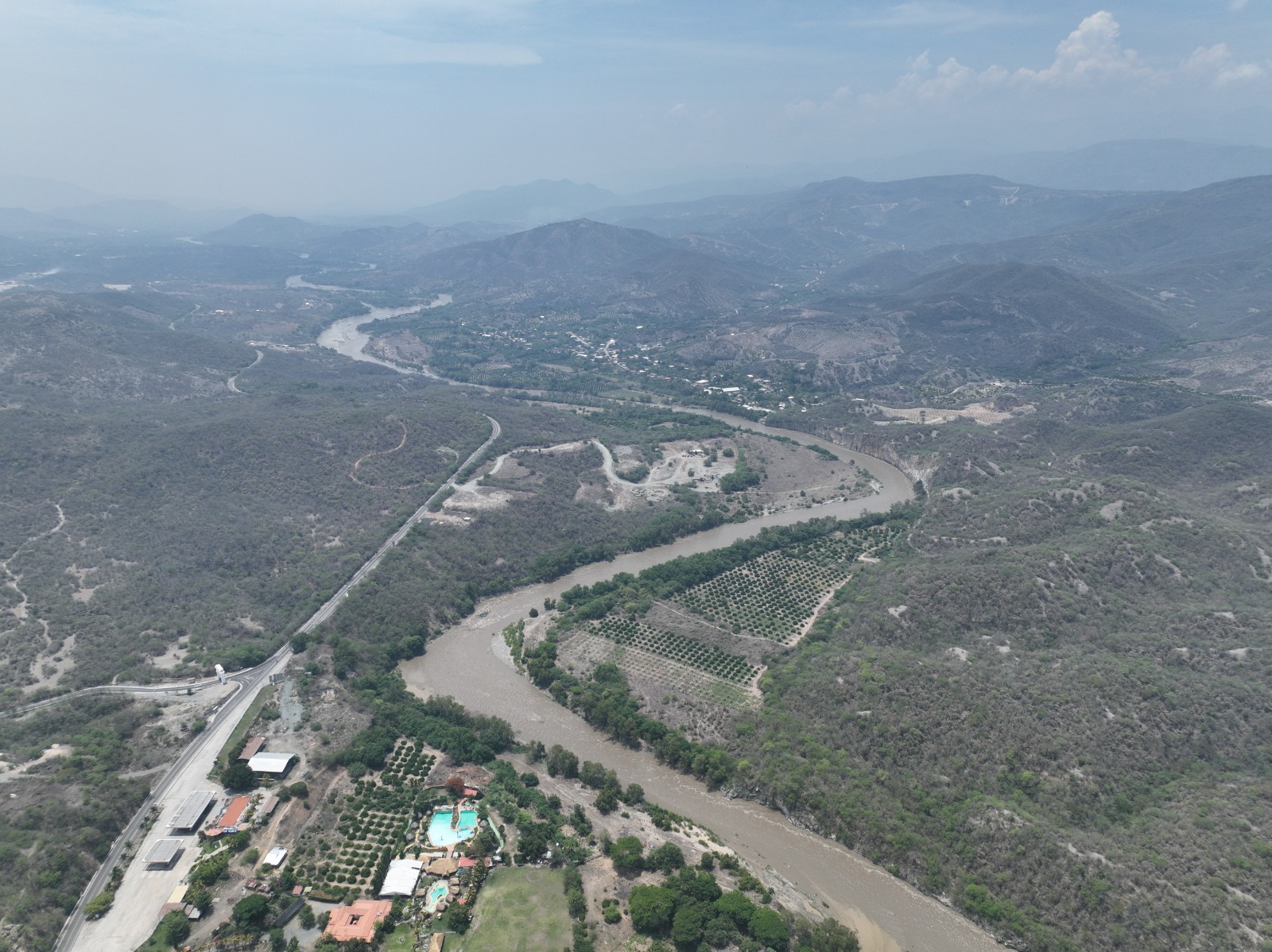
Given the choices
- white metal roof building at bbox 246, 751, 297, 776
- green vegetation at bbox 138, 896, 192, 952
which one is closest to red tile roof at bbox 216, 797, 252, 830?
white metal roof building at bbox 246, 751, 297, 776

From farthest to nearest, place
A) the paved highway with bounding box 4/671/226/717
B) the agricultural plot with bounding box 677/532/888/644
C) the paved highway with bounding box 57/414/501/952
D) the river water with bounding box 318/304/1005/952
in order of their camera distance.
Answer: the agricultural plot with bounding box 677/532/888/644, the paved highway with bounding box 4/671/226/717, the river water with bounding box 318/304/1005/952, the paved highway with bounding box 57/414/501/952

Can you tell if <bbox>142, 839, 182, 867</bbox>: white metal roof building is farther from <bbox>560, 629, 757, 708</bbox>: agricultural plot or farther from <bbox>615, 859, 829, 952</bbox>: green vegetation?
<bbox>560, 629, 757, 708</bbox>: agricultural plot

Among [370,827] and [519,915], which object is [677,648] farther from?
[370,827]

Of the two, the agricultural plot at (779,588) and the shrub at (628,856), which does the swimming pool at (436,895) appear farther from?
the agricultural plot at (779,588)

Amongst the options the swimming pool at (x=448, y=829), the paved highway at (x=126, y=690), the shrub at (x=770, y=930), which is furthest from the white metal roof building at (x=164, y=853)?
the shrub at (x=770, y=930)

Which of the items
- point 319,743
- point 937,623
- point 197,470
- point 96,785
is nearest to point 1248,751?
point 937,623

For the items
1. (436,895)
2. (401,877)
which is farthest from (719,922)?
(401,877)

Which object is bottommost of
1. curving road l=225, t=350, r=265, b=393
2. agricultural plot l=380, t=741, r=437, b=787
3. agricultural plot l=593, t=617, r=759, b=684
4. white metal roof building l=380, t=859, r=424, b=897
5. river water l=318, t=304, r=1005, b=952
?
river water l=318, t=304, r=1005, b=952

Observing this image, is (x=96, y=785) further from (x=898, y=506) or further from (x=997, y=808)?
(x=898, y=506)
